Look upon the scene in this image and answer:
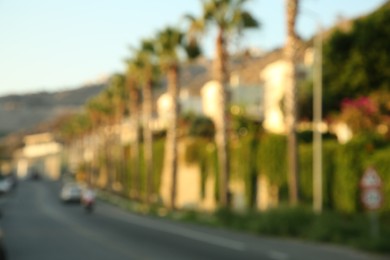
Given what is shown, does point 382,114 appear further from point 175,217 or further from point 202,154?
point 202,154

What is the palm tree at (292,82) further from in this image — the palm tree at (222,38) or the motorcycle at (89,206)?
the motorcycle at (89,206)

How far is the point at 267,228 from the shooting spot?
32.1 metres

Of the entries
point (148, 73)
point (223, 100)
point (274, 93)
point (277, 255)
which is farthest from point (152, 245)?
point (274, 93)

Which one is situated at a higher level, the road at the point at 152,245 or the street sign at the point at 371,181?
the street sign at the point at 371,181

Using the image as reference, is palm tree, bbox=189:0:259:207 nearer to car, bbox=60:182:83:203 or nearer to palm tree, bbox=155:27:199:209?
palm tree, bbox=155:27:199:209

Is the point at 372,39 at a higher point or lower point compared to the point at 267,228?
higher

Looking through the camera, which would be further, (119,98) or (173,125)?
(119,98)

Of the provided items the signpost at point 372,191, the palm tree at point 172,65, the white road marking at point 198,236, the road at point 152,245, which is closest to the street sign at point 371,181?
the signpost at point 372,191

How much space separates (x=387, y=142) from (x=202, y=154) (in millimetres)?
23971

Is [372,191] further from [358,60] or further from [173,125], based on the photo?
[358,60]

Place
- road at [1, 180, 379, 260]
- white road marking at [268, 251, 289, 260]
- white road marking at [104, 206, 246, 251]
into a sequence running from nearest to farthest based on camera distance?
white road marking at [268, 251, 289, 260] < road at [1, 180, 379, 260] < white road marking at [104, 206, 246, 251]

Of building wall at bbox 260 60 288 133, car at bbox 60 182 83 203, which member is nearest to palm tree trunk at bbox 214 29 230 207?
building wall at bbox 260 60 288 133

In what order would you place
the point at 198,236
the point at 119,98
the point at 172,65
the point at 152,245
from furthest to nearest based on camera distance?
the point at 119,98, the point at 172,65, the point at 198,236, the point at 152,245

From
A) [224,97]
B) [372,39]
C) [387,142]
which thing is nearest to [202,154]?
[372,39]
